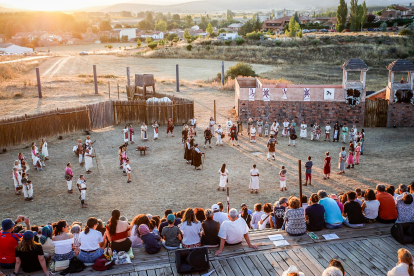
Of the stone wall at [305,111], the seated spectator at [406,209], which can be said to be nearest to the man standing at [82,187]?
the seated spectator at [406,209]

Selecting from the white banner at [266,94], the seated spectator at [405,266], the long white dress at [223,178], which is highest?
the white banner at [266,94]

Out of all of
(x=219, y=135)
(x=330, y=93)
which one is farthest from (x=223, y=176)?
(x=330, y=93)

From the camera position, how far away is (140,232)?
298 inches

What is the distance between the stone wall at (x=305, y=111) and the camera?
23688 millimetres

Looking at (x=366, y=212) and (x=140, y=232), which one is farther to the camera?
(x=366, y=212)

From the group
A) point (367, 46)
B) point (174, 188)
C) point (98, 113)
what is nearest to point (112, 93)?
point (98, 113)

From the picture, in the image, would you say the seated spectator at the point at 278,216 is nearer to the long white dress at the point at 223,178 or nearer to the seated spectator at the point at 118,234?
the seated spectator at the point at 118,234

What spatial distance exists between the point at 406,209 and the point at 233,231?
158 inches

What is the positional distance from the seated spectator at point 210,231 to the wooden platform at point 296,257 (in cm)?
17

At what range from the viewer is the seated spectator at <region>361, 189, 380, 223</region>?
859 cm

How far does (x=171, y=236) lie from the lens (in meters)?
7.58

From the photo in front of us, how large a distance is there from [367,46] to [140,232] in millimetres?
62807

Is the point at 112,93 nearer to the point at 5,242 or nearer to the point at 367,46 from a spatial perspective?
the point at 5,242

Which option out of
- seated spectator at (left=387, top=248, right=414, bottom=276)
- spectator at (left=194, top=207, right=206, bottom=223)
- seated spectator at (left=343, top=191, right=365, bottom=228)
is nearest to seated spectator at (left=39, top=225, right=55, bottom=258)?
spectator at (left=194, top=207, right=206, bottom=223)
